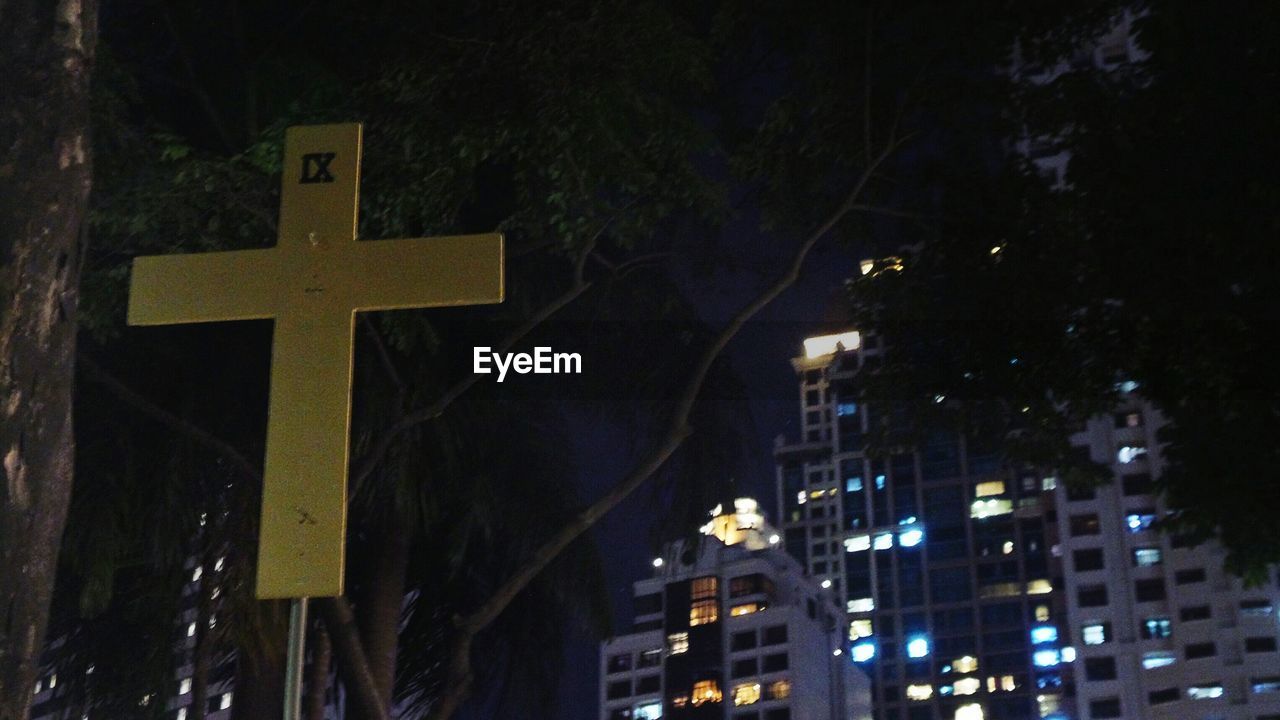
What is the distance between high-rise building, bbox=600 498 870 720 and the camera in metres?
78.2

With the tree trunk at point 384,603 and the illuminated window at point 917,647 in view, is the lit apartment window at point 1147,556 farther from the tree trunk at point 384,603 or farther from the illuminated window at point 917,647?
the tree trunk at point 384,603

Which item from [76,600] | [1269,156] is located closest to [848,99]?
[1269,156]

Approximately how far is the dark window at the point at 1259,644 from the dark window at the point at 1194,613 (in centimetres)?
232

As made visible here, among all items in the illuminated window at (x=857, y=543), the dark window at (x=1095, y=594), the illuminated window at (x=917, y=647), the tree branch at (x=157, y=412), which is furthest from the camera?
the illuminated window at (x=857, y=543)

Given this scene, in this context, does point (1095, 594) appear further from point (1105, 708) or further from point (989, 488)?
point (989, 488)

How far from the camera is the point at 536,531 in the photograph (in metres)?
10.3

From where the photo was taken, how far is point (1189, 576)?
77000mm

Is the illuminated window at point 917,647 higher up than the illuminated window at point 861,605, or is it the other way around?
the illuminated window at point 861,605

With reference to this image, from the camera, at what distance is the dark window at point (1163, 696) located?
7381 centimetres

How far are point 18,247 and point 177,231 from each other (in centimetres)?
417

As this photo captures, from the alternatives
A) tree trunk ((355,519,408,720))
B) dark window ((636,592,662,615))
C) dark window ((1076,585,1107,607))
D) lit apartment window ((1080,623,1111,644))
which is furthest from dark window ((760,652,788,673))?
tree trunk ((355,519,408,720))

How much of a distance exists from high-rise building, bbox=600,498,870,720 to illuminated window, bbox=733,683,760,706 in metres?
0.06

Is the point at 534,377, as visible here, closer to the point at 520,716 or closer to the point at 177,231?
the point at 520,716

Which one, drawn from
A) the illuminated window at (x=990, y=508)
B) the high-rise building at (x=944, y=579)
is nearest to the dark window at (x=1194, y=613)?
the high-rise building at (x=944, y=579)
